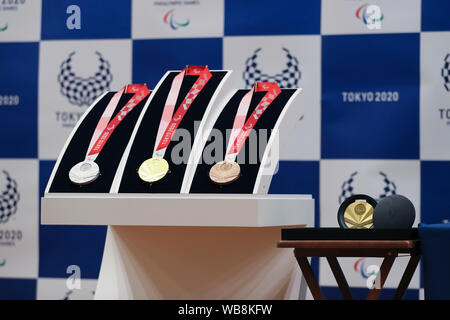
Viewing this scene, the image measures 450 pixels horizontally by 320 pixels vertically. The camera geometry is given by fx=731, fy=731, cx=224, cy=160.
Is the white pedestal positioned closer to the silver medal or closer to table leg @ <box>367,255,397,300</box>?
the silver medal

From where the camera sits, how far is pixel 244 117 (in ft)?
7.43

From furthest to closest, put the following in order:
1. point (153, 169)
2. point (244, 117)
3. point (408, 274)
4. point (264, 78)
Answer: point (264, 78), point (244, 117), point (153, 169), point (408, 274)

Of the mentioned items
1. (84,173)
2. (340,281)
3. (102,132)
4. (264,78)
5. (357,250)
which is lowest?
(340,281)

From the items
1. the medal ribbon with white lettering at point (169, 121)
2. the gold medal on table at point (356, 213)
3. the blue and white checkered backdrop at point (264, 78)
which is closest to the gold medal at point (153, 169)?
the medal ribbon with white lettering at point (169, 121)

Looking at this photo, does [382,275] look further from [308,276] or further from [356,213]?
[356,213]

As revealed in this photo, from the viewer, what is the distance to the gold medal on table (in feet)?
7.22

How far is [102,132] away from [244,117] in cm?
45

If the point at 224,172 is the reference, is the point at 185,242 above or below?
below

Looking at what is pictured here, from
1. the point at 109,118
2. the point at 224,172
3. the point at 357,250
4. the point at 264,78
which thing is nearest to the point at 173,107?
the point at 109,118

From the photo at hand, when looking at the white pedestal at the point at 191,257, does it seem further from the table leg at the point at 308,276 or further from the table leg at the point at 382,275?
the table leg at the point at 382,275

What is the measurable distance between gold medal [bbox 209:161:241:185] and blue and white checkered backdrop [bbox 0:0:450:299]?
108 centimetres
